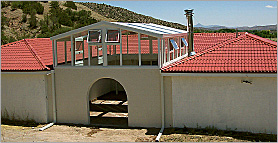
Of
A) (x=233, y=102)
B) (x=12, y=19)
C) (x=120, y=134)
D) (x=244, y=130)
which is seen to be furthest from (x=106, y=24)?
(x=12, y=19)

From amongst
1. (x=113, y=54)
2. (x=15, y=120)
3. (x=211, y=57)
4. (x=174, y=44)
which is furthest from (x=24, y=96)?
(x=211, y=57)

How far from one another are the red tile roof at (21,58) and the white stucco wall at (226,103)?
21.7ft

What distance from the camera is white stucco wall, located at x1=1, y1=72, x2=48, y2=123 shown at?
17.7 metres

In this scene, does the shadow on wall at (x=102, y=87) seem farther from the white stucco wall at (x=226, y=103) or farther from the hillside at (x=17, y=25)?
the hillside at (x=17, y=25)

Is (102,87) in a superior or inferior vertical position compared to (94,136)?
superior

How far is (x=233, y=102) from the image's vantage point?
598 inches

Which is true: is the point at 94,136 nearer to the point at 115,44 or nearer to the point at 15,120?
the point at 115,44

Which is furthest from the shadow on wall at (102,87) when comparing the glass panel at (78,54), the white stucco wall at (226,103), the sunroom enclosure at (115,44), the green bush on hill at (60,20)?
the green bush on hill at (60,20)

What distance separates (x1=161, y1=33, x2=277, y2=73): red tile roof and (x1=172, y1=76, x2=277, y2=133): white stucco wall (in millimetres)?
404

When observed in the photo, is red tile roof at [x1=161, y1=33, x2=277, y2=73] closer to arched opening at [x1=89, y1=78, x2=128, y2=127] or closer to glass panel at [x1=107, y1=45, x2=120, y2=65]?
arched opening at [x1=89, y1=78, x2=128, y2=127]

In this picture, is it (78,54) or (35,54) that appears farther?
(35,54)

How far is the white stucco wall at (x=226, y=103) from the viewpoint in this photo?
1486 centimetres

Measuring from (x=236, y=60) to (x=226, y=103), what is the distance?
1923mm

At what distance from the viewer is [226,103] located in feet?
50.1
